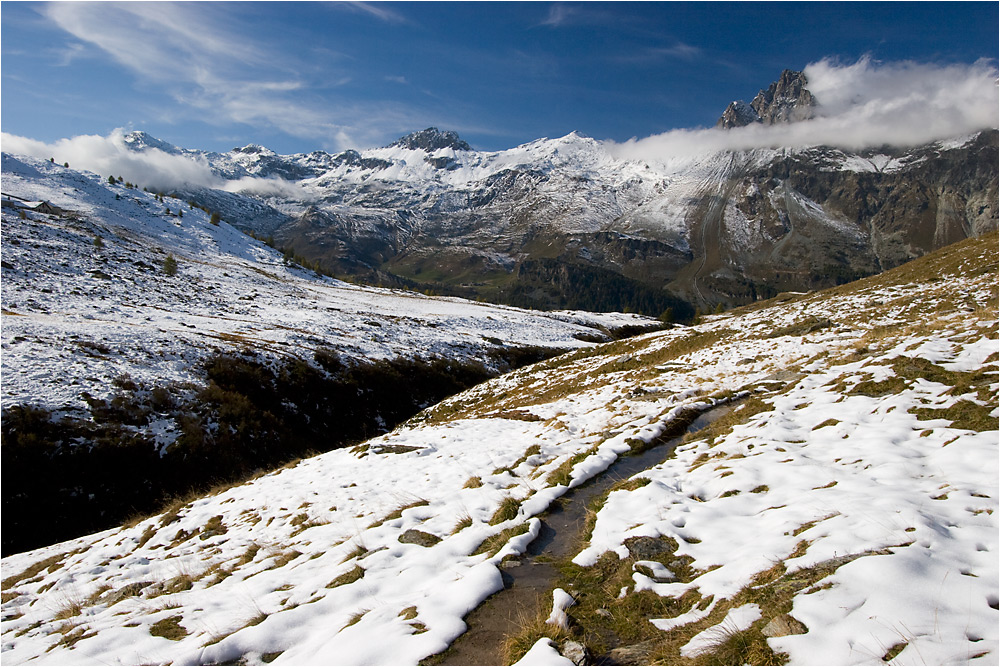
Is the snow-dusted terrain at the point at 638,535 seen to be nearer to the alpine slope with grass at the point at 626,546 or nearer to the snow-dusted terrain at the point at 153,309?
the alpine slope with grass at the point at 626,546

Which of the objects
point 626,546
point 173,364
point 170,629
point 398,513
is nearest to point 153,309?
point 173,364

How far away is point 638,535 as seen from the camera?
782 cm

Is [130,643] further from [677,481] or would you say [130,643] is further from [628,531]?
[677,481]

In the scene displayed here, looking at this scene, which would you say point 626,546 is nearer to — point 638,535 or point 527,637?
point 638,535

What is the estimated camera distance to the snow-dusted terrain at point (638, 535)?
16.8 feet

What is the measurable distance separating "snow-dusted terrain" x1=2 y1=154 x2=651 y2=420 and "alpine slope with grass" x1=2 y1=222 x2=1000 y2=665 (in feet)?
49.3

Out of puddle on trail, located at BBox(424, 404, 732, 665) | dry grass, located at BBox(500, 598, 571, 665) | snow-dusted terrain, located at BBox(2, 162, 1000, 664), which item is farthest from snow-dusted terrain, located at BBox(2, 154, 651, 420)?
dry grass, located at BBox(500, 598, 571, 665)

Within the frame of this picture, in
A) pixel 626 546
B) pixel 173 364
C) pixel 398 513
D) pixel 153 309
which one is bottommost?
pixel 398 513

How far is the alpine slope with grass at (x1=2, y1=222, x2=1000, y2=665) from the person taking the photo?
5.04m

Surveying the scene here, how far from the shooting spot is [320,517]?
11.8 meters

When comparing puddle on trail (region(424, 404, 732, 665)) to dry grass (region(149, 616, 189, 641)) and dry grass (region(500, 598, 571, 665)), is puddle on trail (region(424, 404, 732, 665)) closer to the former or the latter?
dry grass (region(500, 598, 571, 665))

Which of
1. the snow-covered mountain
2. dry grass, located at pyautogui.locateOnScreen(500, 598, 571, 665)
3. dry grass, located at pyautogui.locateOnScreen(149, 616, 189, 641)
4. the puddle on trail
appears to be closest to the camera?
dry grass, located at pyautogui.locateOnScreen(500, 598, 571, 665)

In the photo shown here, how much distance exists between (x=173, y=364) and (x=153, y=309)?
95.6 ft

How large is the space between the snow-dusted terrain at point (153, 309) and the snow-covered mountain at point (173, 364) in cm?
20
